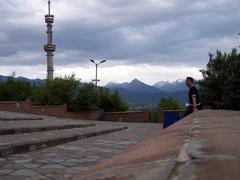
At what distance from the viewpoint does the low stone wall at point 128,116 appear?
3719cm

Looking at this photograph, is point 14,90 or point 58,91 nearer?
point 58,91

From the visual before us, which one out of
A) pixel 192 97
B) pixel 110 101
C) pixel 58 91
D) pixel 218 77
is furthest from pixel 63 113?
pixel 192 97

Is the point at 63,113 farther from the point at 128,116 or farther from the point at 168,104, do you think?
the point at 168,104

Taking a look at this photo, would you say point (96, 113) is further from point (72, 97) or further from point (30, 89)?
point (30, 89)

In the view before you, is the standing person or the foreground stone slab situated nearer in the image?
the foreground stone slab

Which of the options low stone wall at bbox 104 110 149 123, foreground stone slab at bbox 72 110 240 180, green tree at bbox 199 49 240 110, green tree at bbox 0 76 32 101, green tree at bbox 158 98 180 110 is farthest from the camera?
green tree at bbox 158 98 180 110

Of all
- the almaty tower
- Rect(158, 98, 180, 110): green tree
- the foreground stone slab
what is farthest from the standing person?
the almaty tower

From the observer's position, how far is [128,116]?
37.6m

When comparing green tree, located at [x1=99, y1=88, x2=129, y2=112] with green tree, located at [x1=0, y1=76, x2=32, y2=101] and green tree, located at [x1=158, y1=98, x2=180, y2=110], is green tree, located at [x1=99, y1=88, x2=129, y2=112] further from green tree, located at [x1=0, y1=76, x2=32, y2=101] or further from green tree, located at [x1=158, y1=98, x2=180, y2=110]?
green tree, located at [x1=158, y1=98, x2=180, y2=110]

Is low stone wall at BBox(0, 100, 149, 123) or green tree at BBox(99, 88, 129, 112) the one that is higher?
green tree at BBox(99, 88, 129, 112)

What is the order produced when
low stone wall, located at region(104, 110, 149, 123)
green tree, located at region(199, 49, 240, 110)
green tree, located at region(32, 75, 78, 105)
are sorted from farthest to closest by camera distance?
low stone wall, located at region(104, 110, 149, 123)
green tree, located at region(32, 75, 78, 105)
green tree, located at region(199, 49, 240, 110)

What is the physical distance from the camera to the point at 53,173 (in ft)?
19.8

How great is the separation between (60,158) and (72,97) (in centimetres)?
2905

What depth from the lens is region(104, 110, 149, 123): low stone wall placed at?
122ft
